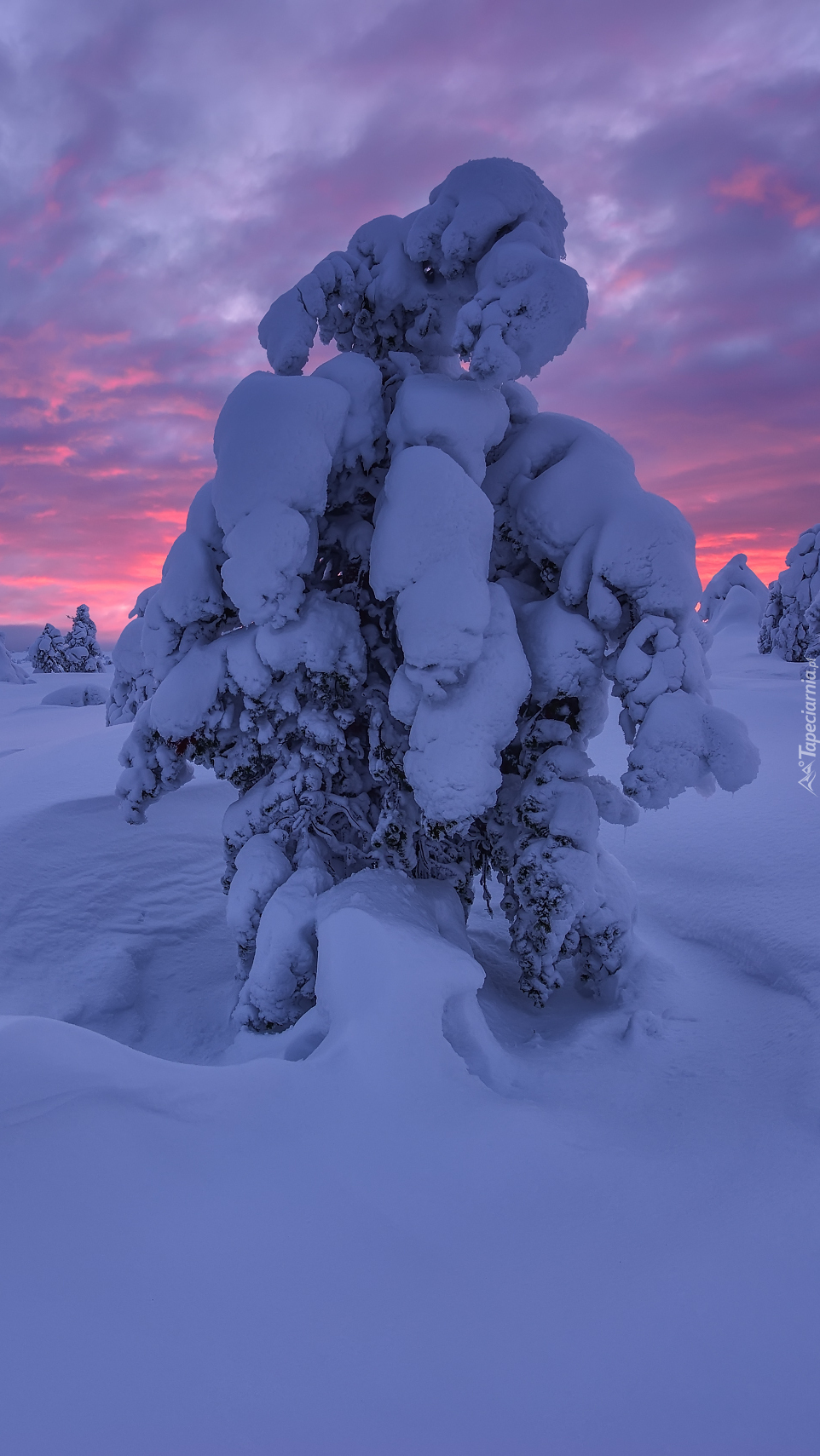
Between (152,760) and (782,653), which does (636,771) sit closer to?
(152,760)

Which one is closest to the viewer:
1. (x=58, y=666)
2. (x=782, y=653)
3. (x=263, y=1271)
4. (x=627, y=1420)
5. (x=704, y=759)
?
(x=627, y=1420)

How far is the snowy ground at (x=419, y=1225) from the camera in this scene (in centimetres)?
177

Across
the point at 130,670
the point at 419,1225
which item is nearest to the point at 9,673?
the point at 130,670

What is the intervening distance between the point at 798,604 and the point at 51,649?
1348 inches

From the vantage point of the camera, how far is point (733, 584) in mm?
29000

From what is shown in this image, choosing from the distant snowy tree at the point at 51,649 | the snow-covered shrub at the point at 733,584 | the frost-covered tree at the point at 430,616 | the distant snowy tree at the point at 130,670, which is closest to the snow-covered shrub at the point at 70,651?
the distant snowy tree at the point at 51,649

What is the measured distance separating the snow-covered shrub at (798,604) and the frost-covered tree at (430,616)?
1839 centimetres

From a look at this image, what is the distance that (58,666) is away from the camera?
115 feet

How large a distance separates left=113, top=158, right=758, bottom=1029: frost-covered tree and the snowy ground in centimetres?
82

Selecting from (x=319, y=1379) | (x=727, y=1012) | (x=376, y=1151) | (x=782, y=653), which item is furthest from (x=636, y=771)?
(x=782, y=653)

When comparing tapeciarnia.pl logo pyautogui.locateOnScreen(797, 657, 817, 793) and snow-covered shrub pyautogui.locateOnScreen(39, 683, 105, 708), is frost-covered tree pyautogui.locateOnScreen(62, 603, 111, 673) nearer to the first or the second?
snow-covered shrub pyautogui.locateOnScreen(39, 683, 105, 708)

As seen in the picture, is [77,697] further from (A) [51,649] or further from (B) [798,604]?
(B) [798,604]

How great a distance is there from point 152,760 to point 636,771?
3.46 meters

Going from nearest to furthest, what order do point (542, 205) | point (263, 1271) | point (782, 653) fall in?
point (263, 1271)
point (542, 205)
point (782, 653)
